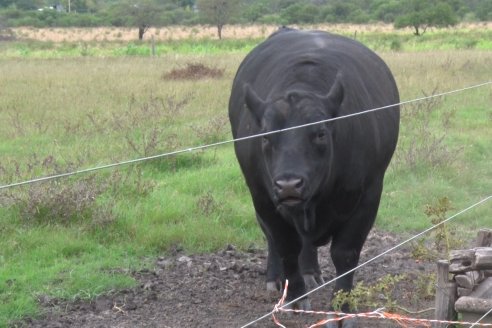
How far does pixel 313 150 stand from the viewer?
14.8 ft

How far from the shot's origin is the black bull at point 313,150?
4.53m

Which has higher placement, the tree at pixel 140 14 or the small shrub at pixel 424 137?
the small shrub at pixel 424 137

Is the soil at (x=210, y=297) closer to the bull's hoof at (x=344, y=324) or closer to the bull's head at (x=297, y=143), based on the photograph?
the bull's hoof at (x=344, y=324)

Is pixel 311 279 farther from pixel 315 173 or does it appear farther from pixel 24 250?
pixel 24 250

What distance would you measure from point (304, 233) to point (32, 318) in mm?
1815

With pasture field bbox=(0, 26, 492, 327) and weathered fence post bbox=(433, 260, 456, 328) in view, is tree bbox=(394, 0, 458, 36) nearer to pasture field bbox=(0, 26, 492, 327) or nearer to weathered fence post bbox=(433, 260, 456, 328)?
pasture field bbox=(0, 26, 492, 327)

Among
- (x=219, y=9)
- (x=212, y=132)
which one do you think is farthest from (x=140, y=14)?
(x=212, y=132)

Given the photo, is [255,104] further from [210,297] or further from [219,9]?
[219,9]

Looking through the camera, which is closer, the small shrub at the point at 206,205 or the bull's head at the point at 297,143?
the bull's head at the point at 297,143

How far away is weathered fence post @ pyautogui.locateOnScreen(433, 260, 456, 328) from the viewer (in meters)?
4.57

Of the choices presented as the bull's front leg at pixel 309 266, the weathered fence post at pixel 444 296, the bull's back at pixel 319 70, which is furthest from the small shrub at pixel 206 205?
the weathered fence post at pixel 444 296

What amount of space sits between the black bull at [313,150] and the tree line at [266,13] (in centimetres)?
4844

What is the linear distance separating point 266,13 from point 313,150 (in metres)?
77.2

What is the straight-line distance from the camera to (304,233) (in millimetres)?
5078
